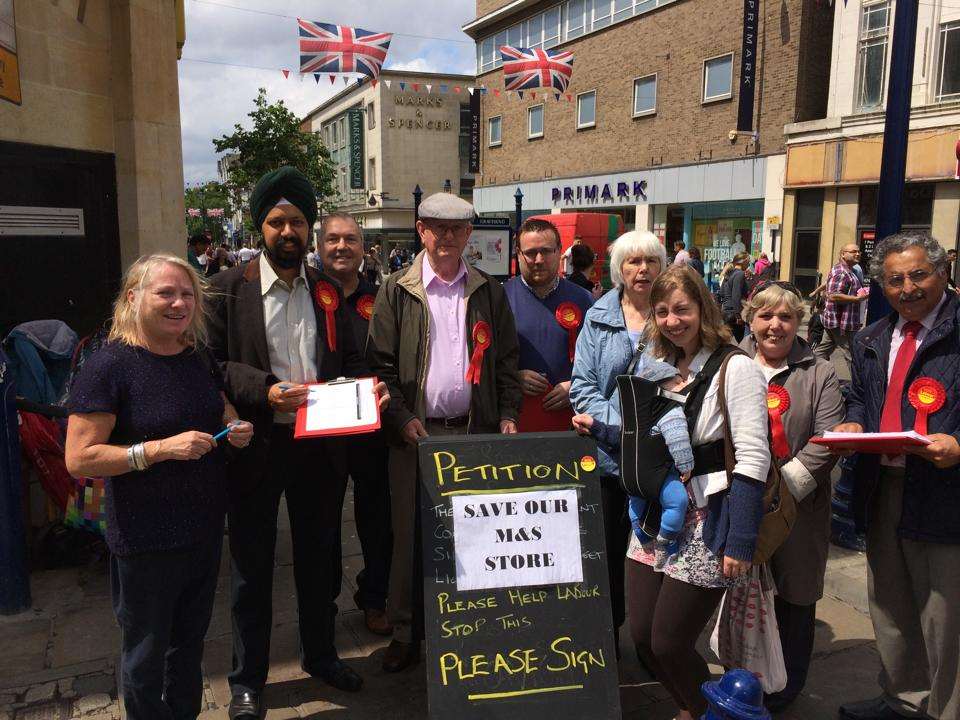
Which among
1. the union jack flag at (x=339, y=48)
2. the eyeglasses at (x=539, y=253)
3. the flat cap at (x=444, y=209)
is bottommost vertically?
the eyeglasses at (x=539, y=253)

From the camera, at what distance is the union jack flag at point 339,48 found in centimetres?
1200

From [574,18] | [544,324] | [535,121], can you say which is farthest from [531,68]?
[544,324]

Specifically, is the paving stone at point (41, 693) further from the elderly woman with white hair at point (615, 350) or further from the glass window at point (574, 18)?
the glass window at point (574, 18)

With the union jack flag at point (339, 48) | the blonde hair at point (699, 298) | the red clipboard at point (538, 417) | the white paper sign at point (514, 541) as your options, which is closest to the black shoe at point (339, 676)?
the white paper sign at point (514, 541)

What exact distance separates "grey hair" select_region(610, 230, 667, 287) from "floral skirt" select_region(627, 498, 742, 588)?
4.17 ft

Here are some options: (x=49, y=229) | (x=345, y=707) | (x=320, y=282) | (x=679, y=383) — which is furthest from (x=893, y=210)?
(x=49, y=229)

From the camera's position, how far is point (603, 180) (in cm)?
2555

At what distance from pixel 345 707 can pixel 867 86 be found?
1926 cm

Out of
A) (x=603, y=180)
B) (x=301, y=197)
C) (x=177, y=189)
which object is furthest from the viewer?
(x=603, y=180)

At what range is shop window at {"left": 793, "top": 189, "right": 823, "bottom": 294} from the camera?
18.5m

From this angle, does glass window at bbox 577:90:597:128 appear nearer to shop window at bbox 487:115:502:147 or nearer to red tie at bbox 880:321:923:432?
shop window at bbox 487:115:502:147

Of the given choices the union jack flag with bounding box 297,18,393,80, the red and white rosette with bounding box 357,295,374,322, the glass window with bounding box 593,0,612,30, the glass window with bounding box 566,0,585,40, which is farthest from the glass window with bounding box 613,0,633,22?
the red and white rosette with bounding box 357,295,374,322

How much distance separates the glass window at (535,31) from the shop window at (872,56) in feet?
45.1

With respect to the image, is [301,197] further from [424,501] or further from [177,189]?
[177,189]
